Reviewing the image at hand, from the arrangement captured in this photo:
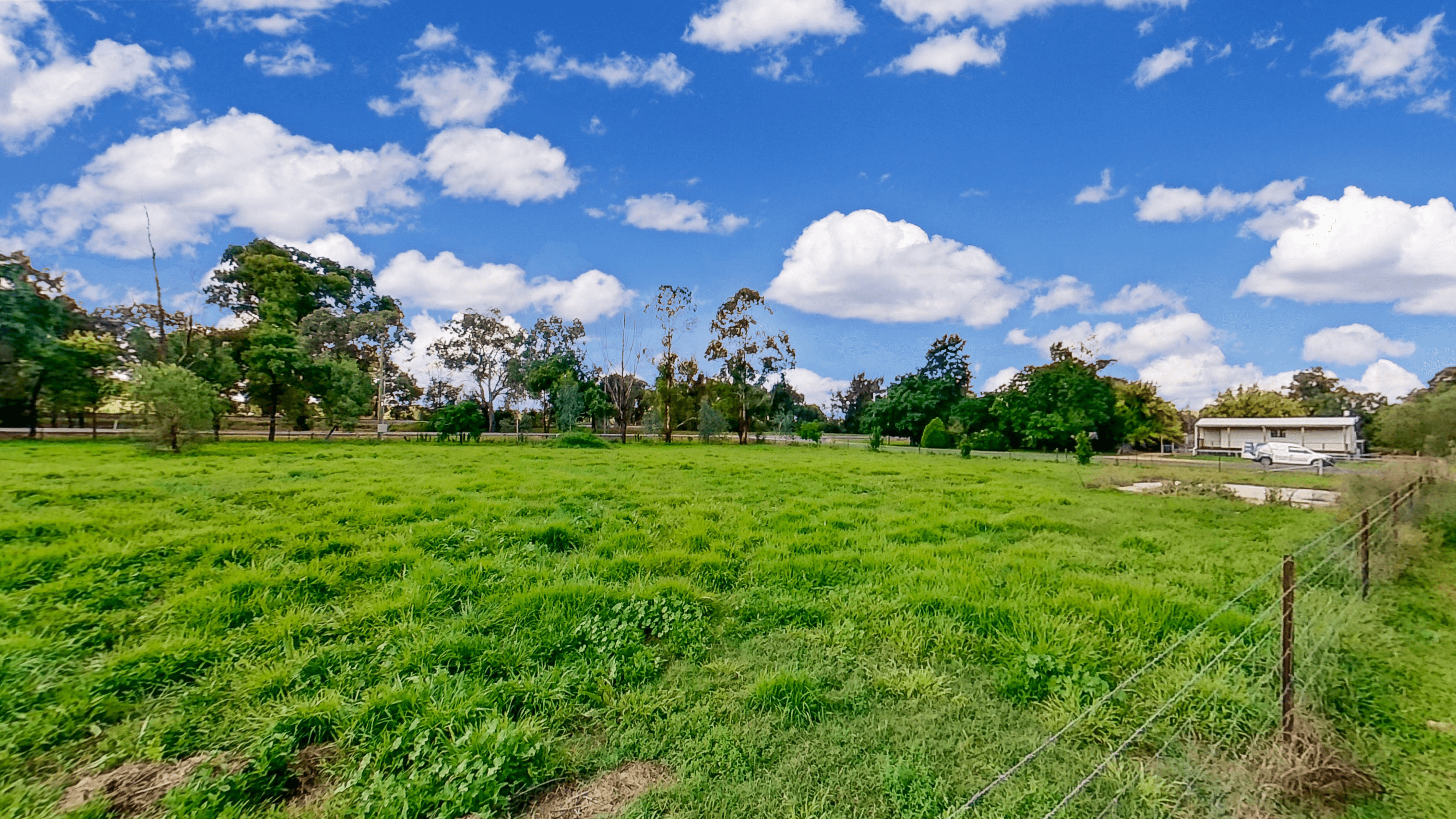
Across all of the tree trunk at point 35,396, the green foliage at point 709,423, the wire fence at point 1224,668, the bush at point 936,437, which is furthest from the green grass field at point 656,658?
the bush at point 936,437

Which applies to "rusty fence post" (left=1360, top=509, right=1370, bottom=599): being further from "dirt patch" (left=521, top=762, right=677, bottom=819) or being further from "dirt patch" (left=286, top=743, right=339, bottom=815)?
"dirt patch" (left=286, top=743, right=339, bottom=815)

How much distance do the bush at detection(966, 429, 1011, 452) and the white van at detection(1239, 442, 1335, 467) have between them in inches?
474

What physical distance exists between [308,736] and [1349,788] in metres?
5.48

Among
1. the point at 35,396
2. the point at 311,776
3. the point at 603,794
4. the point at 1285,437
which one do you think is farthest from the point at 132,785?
the point at 1285,437

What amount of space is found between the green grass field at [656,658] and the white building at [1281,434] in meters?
41.1

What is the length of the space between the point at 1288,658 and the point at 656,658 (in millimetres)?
3766

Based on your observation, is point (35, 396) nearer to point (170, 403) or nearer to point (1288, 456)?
point (170, 403)

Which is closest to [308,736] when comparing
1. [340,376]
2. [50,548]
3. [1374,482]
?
[50,548]

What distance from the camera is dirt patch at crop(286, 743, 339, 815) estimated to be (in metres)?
2.69

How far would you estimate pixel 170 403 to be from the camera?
54.1ft

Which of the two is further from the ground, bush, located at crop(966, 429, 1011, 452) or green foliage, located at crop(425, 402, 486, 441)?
green foliage, located at crop(425, 402, 486, 441)

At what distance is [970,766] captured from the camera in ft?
9.67

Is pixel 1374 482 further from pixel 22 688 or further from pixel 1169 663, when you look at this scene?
pixel 22 688

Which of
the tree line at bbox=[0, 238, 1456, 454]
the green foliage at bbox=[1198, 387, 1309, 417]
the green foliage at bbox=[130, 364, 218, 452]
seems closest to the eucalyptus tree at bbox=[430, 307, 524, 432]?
the tree line at bbox=[0, 238, 1456, 454]
